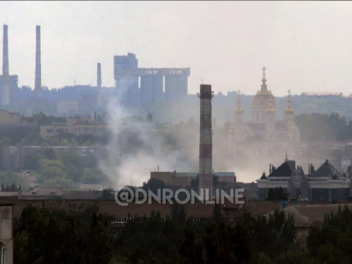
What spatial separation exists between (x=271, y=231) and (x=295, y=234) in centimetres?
363

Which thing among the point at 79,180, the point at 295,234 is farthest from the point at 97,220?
the point at 79,180

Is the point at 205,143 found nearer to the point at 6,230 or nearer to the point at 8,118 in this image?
the point at 6,230

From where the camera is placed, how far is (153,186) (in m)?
115

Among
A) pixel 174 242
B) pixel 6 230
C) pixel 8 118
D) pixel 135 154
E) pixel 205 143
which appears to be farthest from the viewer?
pixel 8 118

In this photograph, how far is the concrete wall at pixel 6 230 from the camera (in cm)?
2869

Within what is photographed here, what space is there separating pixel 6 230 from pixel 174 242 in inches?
1055

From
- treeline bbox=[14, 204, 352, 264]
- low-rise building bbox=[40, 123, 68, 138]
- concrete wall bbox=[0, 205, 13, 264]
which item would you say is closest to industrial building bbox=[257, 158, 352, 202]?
treeline bbox=[14, 204, 352, 264]

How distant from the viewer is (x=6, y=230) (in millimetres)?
28766

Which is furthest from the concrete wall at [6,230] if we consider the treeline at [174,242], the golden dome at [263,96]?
the golden dome at [263,96]

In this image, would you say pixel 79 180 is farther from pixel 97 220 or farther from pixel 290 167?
pixel 97 220

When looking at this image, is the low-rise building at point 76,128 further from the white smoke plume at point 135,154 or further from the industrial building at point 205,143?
the industrial building at point 205,143

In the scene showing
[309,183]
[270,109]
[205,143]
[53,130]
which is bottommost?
[309,183]

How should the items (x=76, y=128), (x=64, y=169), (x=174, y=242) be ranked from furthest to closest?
(x=76, y=128) < (x=64, y=169) < (x=174, y=242)

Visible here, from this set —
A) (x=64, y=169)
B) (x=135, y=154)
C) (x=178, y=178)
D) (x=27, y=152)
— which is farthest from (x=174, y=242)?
(x=27, y=152)
